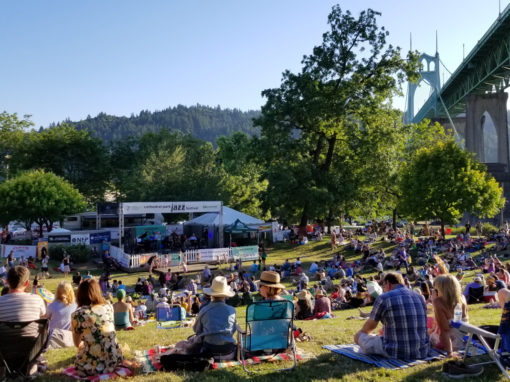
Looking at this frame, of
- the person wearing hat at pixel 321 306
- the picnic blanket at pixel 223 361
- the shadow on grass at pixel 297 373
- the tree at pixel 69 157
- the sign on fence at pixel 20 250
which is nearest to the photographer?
the shadow on grass at pixel 297 373

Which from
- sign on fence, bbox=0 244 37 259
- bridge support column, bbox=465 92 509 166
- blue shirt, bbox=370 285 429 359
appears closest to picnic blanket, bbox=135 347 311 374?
blue shirt, bbox=370 285 429 359

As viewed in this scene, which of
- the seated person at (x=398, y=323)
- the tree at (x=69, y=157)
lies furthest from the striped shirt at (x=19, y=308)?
the tree at (x=69, y=157)

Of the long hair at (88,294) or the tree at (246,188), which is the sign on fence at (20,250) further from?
the long hair at (88,294)

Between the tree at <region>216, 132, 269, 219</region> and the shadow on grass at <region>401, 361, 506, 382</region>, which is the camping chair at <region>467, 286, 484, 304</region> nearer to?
the shadow on grass at <region>401, 361, 506, 382</region>

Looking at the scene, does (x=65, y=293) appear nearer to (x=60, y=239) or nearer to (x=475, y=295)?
(x=475, y=295)

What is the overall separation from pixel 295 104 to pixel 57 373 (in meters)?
28.8

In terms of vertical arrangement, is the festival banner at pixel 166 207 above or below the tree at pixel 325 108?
below

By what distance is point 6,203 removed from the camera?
3381cm

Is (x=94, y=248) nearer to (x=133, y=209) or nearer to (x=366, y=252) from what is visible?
(x=133, y=209)

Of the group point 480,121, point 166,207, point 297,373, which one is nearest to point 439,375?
point 297,373

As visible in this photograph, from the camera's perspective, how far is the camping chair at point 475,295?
40.3 feet

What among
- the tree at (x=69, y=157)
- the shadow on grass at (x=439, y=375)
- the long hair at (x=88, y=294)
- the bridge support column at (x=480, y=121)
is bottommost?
the shadow on grass at (x=439, y=375)

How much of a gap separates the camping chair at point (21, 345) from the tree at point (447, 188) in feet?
94.5

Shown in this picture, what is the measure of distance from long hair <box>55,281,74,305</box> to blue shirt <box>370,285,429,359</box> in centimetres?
446
